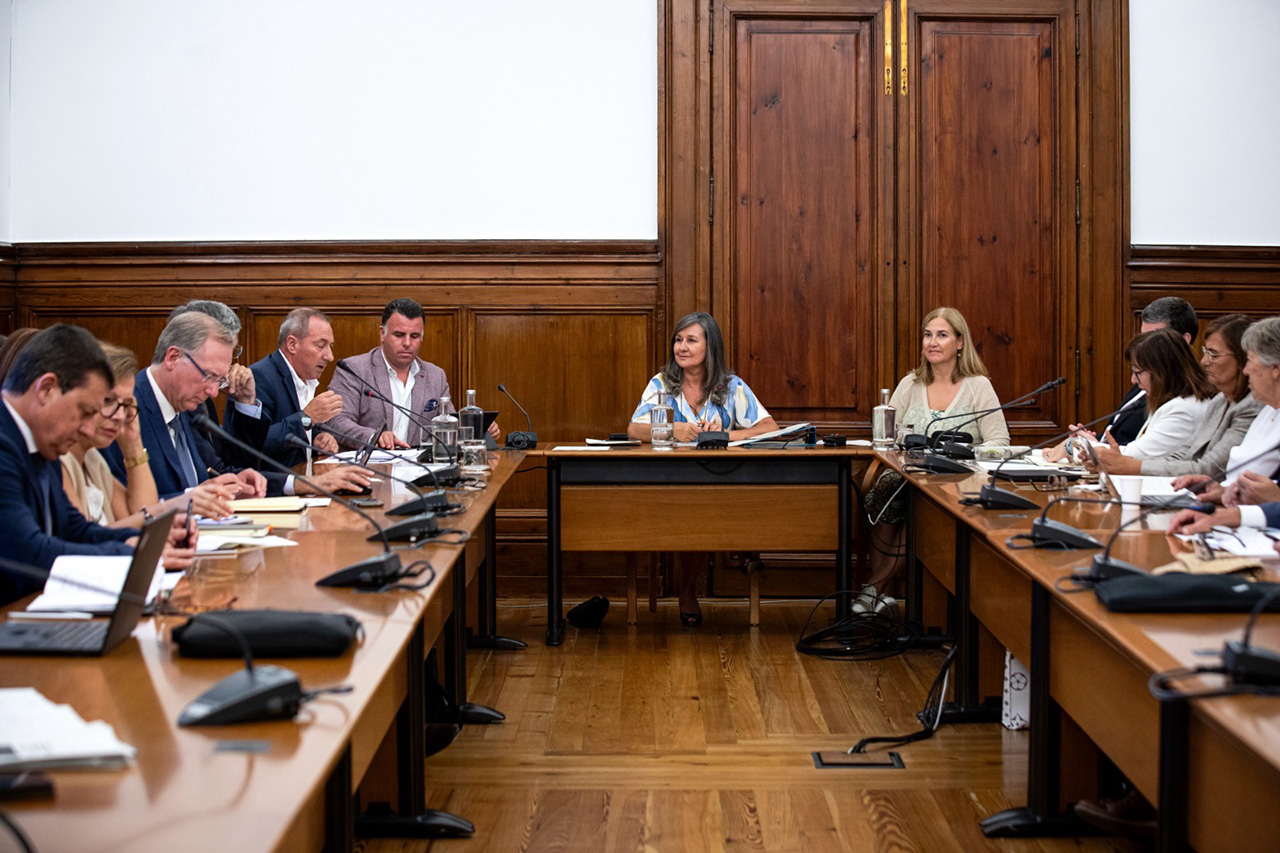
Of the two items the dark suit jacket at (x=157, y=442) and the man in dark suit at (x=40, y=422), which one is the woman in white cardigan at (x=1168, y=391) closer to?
the dark suit jacket at (x=157, y=442)

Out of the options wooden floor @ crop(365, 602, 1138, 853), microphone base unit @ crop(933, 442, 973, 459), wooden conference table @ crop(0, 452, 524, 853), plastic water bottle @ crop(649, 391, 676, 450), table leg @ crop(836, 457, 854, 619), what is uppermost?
plastic water bottle @ crop(649, 391, 676, 450)

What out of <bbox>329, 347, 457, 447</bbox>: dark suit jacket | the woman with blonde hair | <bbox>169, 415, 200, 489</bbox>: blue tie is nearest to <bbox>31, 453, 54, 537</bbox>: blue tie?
<bbox>169, 415, 200, 489</bbox>: blue tie

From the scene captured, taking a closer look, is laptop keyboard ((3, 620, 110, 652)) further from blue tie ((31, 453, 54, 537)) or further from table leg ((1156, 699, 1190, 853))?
table leg ((1156, 699, 1190, 853))

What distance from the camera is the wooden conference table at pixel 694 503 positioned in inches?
170

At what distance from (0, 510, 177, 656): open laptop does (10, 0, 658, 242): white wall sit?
349 centimetres

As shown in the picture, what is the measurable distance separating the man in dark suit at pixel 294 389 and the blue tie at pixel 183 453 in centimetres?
72

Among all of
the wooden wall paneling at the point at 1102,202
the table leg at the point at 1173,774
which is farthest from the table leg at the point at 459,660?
the wooden wall paneling at the point at 1102,202

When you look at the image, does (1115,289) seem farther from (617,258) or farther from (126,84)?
(126,84)

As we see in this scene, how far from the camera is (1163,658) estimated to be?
5.24 ft

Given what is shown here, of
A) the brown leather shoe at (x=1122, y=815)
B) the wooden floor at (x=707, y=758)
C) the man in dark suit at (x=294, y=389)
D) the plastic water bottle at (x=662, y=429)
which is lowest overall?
the wooden floor at (x=707, y=758)

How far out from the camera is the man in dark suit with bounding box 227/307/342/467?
13.3 ft

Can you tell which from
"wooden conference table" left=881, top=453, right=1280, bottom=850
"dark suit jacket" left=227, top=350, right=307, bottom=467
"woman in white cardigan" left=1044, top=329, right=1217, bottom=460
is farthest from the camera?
"dark suit jacket" left=227, top=350, right=307, bottom=467

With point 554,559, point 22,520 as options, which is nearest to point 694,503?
point 554,559

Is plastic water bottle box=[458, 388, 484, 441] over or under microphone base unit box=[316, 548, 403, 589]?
over
